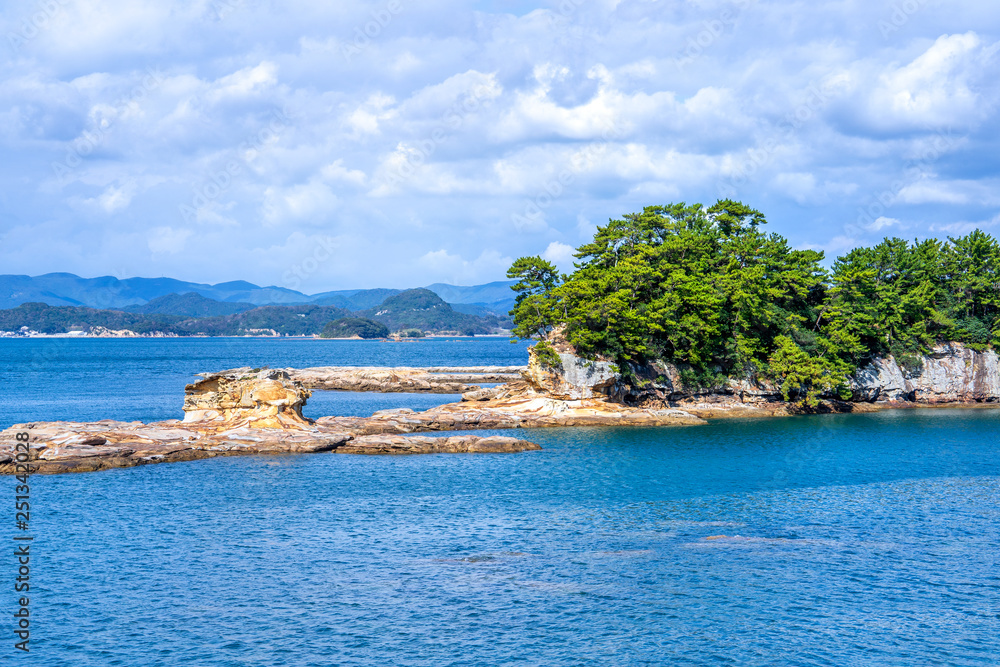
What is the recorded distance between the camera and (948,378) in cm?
7562

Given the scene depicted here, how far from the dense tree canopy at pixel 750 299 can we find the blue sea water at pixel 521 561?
2126 centimetres

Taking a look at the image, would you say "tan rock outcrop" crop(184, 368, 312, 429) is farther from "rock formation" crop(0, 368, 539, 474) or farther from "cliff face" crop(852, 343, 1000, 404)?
"cliff face" crop(852, 343, 1000, 404)

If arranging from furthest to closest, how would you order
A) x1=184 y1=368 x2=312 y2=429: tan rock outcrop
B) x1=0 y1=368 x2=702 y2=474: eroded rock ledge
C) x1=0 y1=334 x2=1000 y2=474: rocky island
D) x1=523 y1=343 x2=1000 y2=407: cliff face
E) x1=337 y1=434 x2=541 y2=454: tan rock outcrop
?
x1=523 y1=343 x2=1000 y2=407: cliff face → x1=184 y1=368 x2=312 y2=429: tan rock outcrop → x1=337 y1=434 x2=541 y2=454: tan rock outcrop → x1=0 y1=334 x2=1000 y2=474: rocky island → x1=0 y1=368 x2=702 y2=474: eroded rock ledge

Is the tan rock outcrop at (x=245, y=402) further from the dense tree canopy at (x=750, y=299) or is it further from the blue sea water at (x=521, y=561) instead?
the dense tree canopy at (x=750, y=299)

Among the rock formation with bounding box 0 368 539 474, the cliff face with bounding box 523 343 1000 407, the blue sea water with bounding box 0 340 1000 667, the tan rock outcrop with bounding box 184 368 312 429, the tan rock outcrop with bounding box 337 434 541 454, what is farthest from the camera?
the cliff face with bounding box 523 343 1000 407

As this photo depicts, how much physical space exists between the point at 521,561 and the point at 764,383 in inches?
1966

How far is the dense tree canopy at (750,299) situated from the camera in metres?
66.4

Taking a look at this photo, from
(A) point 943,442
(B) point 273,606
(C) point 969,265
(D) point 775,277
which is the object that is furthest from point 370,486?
(C) point 969,265

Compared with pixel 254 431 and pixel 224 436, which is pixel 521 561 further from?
pixel 254 431

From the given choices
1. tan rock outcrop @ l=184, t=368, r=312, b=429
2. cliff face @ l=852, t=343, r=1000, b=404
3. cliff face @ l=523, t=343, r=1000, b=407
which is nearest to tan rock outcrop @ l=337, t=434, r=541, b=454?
tan rock outcrop @ l=184, t=368, r=312, b=429

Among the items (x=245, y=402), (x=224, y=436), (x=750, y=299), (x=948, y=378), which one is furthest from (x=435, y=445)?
(x=948, y=378)

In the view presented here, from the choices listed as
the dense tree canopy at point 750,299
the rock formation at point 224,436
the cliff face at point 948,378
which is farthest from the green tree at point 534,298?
the cliff face at point 948,378

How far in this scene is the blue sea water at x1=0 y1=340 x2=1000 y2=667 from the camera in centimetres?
1975

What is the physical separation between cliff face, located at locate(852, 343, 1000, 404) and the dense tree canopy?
1.48m
